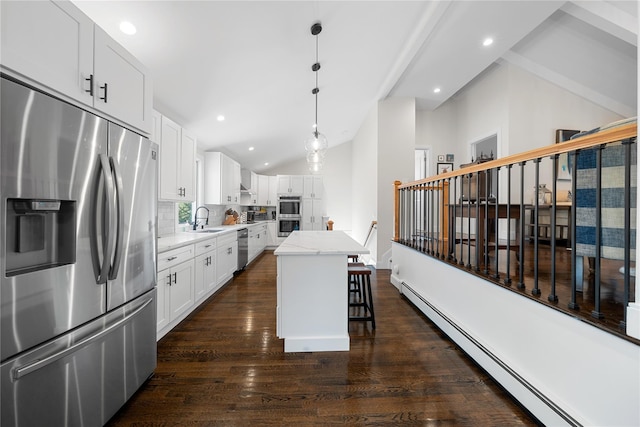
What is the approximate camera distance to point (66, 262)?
1213mm

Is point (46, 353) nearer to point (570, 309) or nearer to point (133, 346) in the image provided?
point (133, 346)

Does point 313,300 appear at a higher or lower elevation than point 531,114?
lower

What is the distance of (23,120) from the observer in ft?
3.37

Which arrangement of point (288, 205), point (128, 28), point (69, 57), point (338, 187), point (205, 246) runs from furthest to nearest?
1. point (338, 187)
2. point (288, 205)
3. point (205, 246)
4. point (128, 28)
5. point (69, 57)

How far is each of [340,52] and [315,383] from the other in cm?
362

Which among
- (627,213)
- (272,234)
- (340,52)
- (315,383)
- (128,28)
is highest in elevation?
(340,52)

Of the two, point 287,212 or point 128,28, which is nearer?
point 128,28

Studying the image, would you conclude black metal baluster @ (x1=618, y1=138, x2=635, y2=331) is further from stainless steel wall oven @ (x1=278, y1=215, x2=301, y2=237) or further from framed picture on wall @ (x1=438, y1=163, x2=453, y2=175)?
stainless steel wall oven @ (x1=278, y1=215, x2=301, y2=237)

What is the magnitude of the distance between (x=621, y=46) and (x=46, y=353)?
734cm

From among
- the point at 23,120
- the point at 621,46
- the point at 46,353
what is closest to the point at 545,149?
the point at 23,120

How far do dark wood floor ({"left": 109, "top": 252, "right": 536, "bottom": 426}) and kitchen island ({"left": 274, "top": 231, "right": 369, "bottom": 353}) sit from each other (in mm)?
132

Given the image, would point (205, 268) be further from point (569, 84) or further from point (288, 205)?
point (569, 84)

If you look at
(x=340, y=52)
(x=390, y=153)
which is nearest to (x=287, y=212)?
(x=390, y=153)

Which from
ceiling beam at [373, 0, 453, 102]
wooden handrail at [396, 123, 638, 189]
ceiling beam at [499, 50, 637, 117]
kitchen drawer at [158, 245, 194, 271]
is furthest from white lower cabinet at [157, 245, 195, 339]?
ceiling beam at [499, 50, 637, 117]
